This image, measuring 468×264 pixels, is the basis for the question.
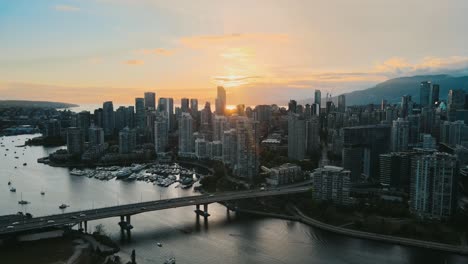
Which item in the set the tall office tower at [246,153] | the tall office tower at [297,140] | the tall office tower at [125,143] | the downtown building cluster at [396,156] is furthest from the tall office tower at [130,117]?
the tall office tower at [246,153]

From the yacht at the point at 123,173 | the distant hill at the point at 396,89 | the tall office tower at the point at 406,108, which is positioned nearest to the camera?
the yacht at the point at 123,173

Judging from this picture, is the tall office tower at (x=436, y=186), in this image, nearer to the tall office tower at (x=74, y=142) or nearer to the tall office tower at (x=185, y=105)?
the tall office tower at (x=74, y=142)

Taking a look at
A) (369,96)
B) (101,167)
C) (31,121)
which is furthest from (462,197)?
(369,96)

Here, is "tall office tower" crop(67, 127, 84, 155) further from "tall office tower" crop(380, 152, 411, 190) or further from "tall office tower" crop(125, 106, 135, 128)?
"tall office tower" crop(380, 152, 411, 190)

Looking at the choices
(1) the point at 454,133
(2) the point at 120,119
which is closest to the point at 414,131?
(1) the point at 454,133

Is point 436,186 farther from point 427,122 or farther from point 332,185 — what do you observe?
point 427,122

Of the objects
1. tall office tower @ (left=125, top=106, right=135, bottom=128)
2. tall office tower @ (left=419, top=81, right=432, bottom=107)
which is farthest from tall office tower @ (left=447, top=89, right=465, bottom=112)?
tall office tower @ (left=125, top=106, right=135, bottom=128)
